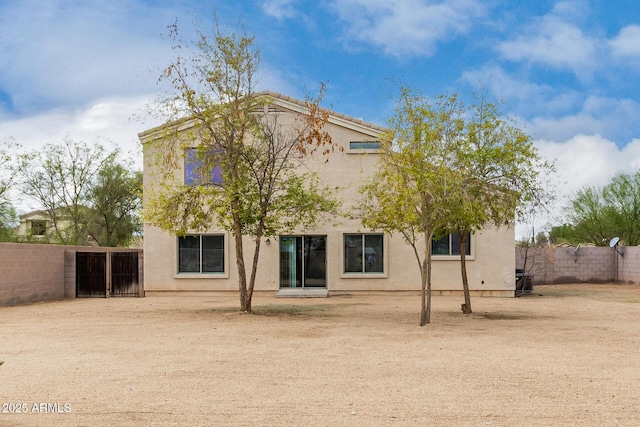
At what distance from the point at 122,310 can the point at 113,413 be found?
42.8 ft

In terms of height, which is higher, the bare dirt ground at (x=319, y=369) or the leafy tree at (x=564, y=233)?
the leafy tree at (x=564, y=233)

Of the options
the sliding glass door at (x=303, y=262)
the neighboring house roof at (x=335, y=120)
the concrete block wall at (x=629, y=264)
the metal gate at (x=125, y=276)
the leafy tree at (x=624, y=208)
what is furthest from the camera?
the leafy tree at (x=624, y=208)

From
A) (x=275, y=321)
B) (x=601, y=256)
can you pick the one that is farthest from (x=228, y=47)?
(x=601, y=256)

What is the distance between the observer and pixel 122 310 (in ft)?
65.6

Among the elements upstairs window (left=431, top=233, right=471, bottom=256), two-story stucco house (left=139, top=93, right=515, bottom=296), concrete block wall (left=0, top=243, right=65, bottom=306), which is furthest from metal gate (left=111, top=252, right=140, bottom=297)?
upstairs window (left=431, top=233, right=471, bottom=256)

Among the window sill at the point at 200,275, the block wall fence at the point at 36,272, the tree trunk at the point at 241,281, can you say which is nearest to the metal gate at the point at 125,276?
the block wall fence at the point at 36,272

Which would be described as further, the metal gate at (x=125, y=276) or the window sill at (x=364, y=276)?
the metal gate at (x=125, y=276)

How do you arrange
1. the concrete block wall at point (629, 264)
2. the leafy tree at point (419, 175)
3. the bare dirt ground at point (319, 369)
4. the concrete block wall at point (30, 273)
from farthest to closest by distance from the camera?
1. the concrete block wall at point (629, 264)
2. the concrete block wall at point (30, 273)
3. the leafy tree at point (419, 175)
4. the bare dirt ground at point (319, 369)

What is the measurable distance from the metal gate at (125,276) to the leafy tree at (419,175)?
12.1 metres

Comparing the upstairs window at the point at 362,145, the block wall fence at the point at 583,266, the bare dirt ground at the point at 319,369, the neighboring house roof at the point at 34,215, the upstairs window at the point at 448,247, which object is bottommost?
the bare dirt ground at the point at 319,369

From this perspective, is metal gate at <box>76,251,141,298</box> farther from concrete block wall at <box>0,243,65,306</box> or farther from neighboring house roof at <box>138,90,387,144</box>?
neighboring house roof at <box>138,90,387,144</box>

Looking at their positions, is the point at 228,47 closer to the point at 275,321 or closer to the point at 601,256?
the point at 275,321

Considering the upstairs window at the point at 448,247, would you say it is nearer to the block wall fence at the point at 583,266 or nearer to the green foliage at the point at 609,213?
the block wall fence at the point at 583,266

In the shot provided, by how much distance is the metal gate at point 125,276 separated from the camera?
84.7 feet
